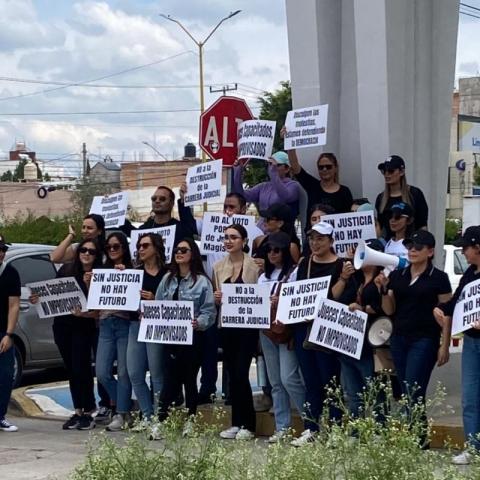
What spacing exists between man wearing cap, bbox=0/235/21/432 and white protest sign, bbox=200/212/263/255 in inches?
74.4

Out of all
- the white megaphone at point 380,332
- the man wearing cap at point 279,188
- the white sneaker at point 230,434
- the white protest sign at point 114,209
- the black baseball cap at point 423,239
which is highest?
the man wearing cap at point 279,188

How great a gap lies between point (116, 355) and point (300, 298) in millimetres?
2391

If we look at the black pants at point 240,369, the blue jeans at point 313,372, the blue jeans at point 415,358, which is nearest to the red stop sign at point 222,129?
the black pants at point 240,369

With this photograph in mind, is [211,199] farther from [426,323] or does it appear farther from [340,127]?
[426,323]

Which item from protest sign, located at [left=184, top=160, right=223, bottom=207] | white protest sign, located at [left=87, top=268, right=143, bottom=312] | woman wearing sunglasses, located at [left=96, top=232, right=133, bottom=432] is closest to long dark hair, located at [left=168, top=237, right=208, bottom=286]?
white protest sign, located at [left=87, top=268, right=143, bottom=312]

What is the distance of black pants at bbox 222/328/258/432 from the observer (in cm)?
1021

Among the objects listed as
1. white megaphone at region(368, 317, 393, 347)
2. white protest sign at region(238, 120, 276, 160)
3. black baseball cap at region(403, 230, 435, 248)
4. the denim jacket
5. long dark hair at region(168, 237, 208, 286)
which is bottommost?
white megaphone at region(368, 317, 393, 347)

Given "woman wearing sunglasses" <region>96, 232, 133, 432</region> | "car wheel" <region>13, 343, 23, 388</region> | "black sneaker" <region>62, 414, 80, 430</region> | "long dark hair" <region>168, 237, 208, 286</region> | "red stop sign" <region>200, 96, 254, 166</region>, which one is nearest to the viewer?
"long dark hair" <region>168, 237, 208, 286</region>

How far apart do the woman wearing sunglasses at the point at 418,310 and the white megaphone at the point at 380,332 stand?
0.45ft

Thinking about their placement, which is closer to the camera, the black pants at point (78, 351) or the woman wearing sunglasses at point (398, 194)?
the woman wearing sunglasses at point (398, 194)

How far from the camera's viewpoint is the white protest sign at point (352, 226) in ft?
32.7

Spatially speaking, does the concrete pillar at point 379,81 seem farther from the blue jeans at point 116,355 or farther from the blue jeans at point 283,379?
the blue jeans at point 116,355

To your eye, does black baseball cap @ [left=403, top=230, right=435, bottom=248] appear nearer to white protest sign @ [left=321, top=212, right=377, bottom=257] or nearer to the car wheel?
white protest sign @ [left=321, top=212, right=377, bottom=257]

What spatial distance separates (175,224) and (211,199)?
814mm
